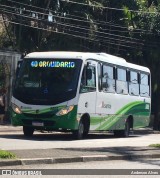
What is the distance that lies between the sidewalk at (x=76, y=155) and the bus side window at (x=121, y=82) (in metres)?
7.79

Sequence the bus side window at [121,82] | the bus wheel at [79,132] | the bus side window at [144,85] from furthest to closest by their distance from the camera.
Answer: the bus side window at [144,85]
the bus side window at [121,82]
the bus wheel at [79,132]

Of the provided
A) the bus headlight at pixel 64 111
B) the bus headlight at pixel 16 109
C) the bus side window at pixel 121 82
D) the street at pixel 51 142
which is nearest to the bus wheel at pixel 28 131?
the street at pixel 51 142

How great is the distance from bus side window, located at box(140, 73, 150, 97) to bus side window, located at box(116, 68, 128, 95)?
2.59m

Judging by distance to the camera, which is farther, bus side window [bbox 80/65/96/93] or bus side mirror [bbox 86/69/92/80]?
bus side mirror [bbox 86/69/92/80]

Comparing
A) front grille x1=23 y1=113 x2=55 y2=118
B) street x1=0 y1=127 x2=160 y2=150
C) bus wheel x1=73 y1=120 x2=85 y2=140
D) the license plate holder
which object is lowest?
street x1=0 y1=127 x2=160 y2=150

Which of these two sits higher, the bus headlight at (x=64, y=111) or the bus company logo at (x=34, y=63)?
the bus company logo at (x=34, y=63)

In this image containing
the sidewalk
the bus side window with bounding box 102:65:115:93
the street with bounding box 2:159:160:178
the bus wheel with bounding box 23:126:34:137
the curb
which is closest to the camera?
the street with bounding box 2:159:160:178

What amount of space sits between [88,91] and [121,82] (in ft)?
13.7

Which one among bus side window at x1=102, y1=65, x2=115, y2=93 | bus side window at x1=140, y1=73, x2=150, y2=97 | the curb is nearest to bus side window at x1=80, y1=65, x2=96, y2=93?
bus side window at x1=102, y1=65, x2=115, y2=93

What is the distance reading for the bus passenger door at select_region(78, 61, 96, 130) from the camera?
23.2 metres

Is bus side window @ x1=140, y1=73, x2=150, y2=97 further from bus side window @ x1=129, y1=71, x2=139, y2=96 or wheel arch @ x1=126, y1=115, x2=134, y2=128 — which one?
wheel arch @ x1=126, y1=115, x2=134, y2=128

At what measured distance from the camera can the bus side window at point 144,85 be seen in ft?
101

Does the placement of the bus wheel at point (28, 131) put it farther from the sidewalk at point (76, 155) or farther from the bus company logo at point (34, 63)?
the sidewalk at point (76, 155)

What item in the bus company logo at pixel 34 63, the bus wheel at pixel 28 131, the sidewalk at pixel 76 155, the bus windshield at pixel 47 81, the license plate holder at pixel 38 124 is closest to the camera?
the sidewalk at pixel 76 155
